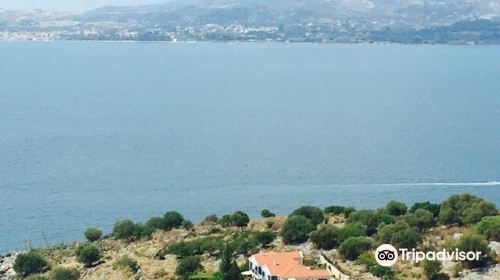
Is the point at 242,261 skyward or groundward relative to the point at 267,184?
skyward

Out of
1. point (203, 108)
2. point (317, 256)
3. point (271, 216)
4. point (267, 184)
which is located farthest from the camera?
point (203, 108)

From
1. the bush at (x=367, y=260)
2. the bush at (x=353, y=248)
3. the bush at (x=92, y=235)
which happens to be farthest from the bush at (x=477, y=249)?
the bush at (x=92, y=235)

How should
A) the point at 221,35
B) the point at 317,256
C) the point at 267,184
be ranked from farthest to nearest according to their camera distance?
the point at 221,35 → the point at 267,184 → the point at 317,256

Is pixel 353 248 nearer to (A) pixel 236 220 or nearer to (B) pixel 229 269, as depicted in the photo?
(B) pixel 229 269

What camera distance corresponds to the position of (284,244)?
69.6ft

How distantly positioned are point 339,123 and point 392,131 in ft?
17.3

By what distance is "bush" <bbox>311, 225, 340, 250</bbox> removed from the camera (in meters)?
20.2

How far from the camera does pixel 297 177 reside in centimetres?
3866

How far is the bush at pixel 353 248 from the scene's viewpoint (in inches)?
749

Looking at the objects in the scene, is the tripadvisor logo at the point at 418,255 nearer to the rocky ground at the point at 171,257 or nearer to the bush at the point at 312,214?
the rocky ground at the point at 171,257

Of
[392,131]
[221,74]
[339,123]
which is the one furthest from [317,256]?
[221,74]

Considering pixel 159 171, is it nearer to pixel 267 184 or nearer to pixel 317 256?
pixel 267 184

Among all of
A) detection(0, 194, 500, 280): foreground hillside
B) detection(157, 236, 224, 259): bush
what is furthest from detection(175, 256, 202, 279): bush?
detection(157, 236, 224, 259): bush

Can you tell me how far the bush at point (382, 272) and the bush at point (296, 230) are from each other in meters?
3.71
